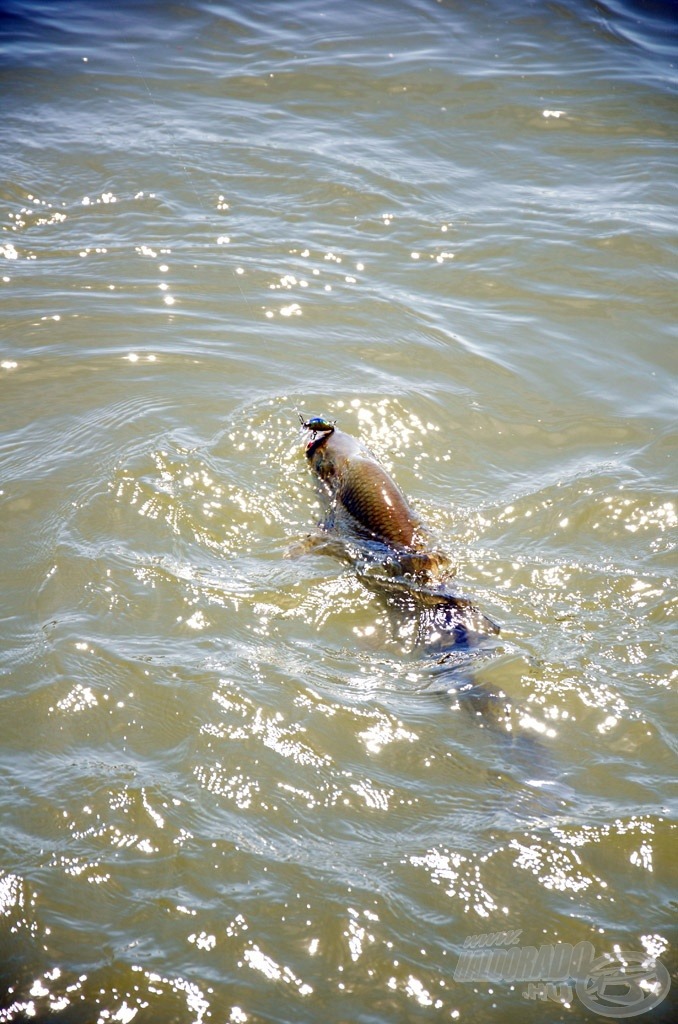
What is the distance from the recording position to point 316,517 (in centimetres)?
518

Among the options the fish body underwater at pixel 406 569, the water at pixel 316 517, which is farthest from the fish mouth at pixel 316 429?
the water at pixel 316 517

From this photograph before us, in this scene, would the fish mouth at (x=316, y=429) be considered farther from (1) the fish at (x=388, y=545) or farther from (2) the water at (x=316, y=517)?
(2) the water at (x=316, y=517)

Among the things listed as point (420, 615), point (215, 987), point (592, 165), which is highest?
point (592, 165)

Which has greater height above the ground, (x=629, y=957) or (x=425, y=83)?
(x=425, y=83)

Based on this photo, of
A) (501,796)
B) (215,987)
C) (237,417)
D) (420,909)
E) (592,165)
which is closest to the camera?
(215,987)

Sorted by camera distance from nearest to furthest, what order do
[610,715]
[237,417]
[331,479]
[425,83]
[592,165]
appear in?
[610,715] < [331,479] < [237,417] < [592,165] < [425,83]

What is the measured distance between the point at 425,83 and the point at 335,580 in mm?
7819

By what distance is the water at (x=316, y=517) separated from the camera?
3.22 metres

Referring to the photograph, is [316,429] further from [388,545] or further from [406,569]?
[406,569]

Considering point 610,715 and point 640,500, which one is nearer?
point 610,715

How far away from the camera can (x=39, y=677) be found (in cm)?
407

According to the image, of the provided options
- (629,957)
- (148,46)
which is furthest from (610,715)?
(148,46)

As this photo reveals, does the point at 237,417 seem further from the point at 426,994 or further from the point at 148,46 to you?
Answer: the point at 148,46

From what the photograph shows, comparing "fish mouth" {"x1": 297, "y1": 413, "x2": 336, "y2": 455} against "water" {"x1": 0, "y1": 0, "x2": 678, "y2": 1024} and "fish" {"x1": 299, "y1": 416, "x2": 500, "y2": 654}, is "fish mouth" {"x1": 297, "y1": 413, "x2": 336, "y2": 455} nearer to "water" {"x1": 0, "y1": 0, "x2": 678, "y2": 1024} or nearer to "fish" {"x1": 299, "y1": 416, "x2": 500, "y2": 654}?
"fish" {"x1": 299, "y1": 416, "x2": 500, "y2": 654}
